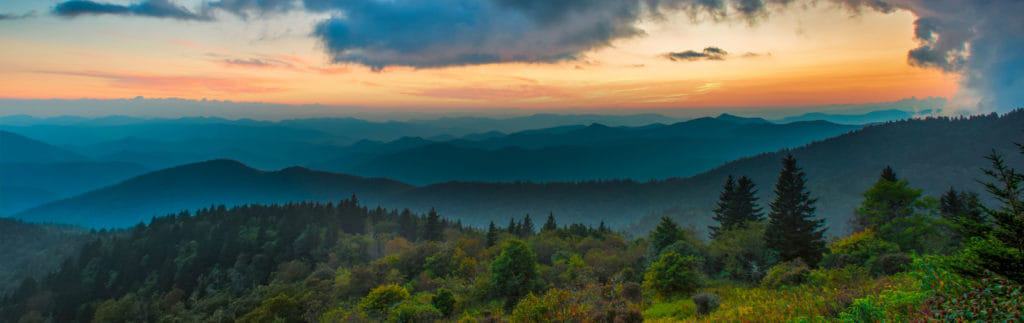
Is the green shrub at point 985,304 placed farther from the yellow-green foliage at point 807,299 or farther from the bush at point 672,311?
the bush at point 672,311

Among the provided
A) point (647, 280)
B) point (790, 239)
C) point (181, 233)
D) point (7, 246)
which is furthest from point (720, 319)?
point (7, 246)

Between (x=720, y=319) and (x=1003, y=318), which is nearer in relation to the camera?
(x=1003, y=318)

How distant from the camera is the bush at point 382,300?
26156 mm

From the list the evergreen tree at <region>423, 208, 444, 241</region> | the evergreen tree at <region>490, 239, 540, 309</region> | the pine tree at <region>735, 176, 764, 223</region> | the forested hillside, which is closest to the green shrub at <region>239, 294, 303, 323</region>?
the evergreen tree at <region>490, 239, 540, 309</region>

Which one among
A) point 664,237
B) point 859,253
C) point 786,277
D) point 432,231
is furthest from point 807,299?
point 432,231

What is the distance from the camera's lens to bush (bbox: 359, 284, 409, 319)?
26.2 meters

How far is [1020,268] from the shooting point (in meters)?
8.18

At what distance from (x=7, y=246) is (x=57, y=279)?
94478mm

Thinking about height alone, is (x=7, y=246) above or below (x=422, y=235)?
below

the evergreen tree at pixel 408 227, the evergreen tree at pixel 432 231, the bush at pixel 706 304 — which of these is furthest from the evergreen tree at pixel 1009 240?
the evergreen tree at pixel 408 227

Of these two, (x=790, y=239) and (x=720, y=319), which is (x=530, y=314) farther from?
(x=790, y=239)

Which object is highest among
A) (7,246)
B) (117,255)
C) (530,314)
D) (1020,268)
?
(1020,268)

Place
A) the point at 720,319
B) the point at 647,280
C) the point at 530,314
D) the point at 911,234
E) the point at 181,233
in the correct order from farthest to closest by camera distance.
Answer: the point at 181,233 → the point at 911,234 → the point at 647,280 → the point at 530,314 → the point at 720,319

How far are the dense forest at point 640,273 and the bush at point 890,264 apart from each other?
56 millimetres
